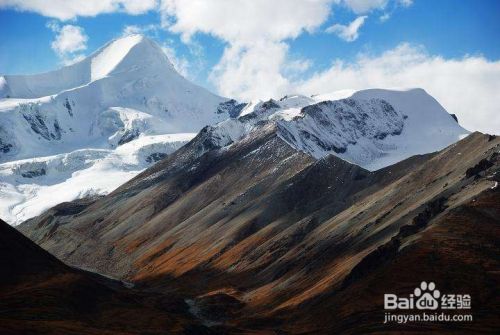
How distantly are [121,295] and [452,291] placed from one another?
178ft

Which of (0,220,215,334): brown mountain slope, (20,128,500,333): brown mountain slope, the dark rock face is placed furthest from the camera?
the dark rock face

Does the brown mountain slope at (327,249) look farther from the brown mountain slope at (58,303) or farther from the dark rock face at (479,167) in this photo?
the brown mountain slope at (58,303)

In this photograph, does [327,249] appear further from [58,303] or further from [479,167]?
[58,303]

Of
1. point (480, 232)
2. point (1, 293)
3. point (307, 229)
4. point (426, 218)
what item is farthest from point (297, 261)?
point (1, 293)

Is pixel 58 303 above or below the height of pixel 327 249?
below

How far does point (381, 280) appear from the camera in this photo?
10150 centimetres

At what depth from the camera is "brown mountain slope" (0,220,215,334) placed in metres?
92.8

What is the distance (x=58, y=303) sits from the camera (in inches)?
4023

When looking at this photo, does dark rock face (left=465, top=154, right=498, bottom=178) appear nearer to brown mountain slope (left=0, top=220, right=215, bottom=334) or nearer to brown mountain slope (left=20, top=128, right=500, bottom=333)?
brown mountain slope (left=20, top=128, right=500, bottom=333)

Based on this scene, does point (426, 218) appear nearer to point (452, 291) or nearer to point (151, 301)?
point (452, 291)

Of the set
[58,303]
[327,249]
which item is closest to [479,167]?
[327,249]

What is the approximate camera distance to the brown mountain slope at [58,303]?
92.8 meters

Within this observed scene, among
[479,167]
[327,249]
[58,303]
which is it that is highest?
[479,167]

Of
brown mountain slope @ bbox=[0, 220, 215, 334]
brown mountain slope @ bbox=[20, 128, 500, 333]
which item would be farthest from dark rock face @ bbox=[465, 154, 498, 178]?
brown mountain slope @ bbox=[0, 220, 215, 334]
